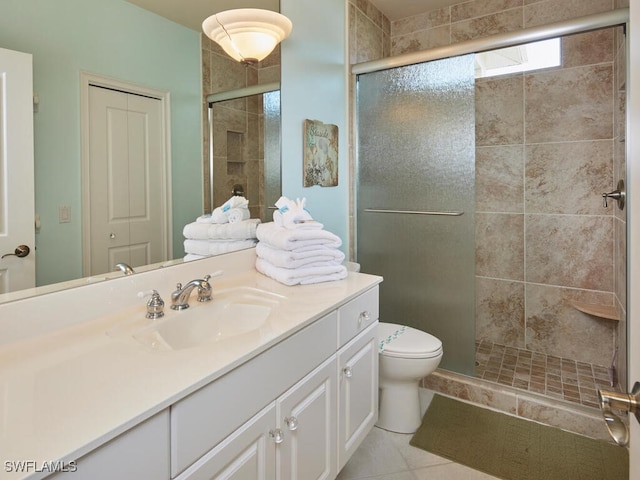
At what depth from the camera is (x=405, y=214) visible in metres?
2.44

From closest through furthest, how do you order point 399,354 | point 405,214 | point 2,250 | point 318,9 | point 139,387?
point 139,387 → point 2,250 → point 399,354 → point 318,9 → point 405,214

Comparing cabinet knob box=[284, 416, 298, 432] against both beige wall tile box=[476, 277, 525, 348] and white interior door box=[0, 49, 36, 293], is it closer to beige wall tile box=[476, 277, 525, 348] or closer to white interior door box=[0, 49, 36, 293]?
white interior door box=[0, 49, 36, 293]

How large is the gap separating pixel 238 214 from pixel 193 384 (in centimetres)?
107

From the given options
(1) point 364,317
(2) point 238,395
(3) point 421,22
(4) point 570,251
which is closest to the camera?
(2) point 238,395

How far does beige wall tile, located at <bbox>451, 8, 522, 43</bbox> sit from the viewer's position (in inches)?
104

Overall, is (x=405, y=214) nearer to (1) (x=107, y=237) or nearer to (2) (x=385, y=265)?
(2) (x=385, y=265)

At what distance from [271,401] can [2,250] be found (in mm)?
782

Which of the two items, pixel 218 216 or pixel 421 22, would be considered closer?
pixel 218 216

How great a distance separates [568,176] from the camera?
2.58 meters

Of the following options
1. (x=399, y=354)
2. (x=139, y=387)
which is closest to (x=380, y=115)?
(x=399, y=354)

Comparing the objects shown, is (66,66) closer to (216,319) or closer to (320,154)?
(216,319)

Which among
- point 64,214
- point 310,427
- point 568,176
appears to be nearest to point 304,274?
point 310,427

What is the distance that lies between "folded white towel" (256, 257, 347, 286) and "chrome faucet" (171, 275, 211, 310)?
331 millimetres

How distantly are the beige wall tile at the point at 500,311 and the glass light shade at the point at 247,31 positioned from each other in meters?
2.13
